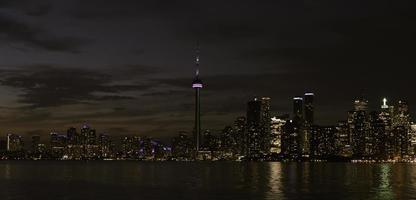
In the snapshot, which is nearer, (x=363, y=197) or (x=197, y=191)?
(x=363, y=197)

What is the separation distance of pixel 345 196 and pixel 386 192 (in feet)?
36.2

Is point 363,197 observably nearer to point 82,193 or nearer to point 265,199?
point 265,199

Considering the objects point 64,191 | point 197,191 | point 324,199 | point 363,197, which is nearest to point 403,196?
point 363,197

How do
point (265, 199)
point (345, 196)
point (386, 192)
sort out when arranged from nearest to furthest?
point (265, 199)
point (345, 196)
point (386, 192)

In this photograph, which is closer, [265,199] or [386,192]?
[265,199]

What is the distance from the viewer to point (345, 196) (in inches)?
3580

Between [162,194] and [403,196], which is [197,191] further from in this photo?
[403,196]

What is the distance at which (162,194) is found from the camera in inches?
3716

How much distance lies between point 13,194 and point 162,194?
848 inches

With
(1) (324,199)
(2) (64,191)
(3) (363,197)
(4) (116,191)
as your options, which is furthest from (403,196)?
(2) (64,191)

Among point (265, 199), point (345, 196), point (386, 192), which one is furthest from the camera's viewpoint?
point (386, 192)

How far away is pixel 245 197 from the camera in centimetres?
8800

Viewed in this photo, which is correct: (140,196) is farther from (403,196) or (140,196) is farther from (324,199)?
(403,196)

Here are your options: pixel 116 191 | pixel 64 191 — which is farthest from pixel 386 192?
pixel 64 191
